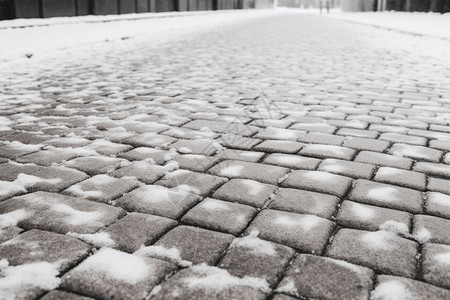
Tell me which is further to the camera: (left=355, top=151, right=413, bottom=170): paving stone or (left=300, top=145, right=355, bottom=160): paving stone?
(left=300, top=145, right=355, bottom=160): paving stone

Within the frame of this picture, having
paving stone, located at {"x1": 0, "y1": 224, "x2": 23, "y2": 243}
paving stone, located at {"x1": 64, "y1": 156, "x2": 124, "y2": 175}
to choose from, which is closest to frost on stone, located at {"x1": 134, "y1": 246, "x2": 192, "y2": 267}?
paving stone, located at {"x1": 0, "y1": 224, "x2": 23, "y2": 243}

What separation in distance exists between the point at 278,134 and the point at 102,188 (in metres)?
1.46

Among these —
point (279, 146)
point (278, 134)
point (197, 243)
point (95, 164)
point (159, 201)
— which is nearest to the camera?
point (197, 243)

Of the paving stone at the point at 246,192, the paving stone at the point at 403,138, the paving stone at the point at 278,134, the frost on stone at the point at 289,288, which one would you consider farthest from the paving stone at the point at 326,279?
the paving stone at the point at 403,138

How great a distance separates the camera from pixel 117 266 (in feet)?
5.27

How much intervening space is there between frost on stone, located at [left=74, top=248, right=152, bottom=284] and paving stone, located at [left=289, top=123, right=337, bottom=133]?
2104 mm

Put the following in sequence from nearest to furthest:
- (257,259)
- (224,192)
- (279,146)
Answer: (257,259)
(224,192)
(279,146)

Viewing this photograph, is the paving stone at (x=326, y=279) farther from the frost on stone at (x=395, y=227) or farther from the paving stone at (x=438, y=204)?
the paving stone at (x=438, y=204)

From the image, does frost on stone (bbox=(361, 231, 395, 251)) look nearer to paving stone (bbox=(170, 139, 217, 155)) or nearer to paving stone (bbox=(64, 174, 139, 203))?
paving stone (bbox=(64, 174, 139, 203))

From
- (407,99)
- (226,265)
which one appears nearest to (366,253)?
(226,265)

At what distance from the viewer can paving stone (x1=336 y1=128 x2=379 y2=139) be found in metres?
3.29

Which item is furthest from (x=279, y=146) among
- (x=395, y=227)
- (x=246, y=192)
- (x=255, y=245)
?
(x=255, y=245)

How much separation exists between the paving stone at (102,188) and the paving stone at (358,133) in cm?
169

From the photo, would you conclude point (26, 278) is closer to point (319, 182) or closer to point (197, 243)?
point (197, 243)
